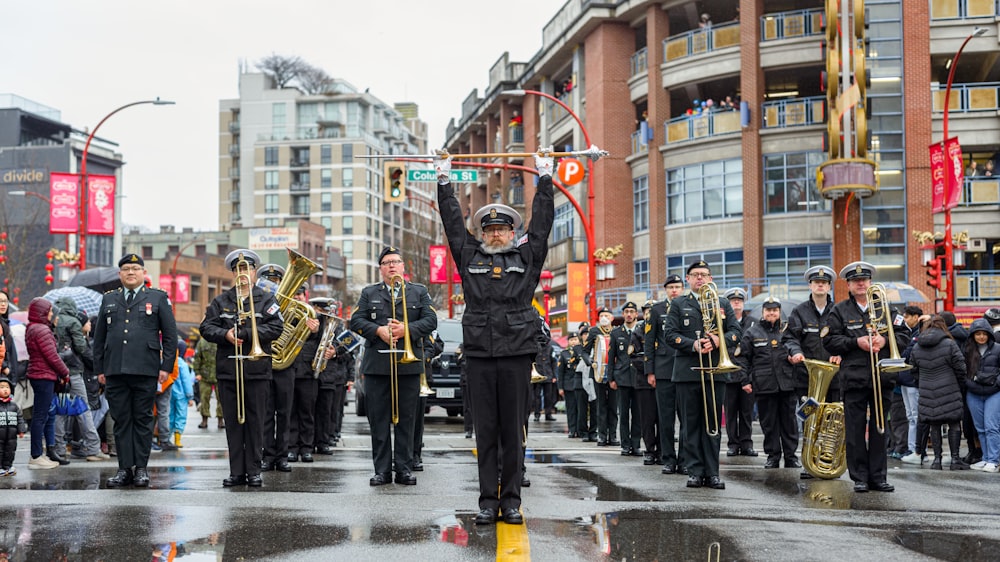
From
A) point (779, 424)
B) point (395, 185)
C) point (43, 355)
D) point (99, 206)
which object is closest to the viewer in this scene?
point (43, 355)

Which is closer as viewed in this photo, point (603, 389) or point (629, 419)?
point (629, 419)

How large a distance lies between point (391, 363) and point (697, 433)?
9.73ft

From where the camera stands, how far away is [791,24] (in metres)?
43.7

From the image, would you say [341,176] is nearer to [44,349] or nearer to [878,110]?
[878,110]

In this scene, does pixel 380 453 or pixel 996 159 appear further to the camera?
pixel 996 159

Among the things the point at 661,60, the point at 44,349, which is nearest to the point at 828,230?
the point at 661,60

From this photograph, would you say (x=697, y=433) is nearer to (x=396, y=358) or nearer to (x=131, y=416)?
(x=396, y=358)

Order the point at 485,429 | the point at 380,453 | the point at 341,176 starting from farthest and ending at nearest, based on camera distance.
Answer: the point at 341,176, the point at 380,453, the point at 485,429

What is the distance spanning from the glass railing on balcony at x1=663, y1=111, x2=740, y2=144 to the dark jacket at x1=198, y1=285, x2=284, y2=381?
35.9m

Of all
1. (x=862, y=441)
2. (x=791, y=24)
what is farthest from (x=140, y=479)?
(x=791, y=24)

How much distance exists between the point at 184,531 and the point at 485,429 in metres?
2.17

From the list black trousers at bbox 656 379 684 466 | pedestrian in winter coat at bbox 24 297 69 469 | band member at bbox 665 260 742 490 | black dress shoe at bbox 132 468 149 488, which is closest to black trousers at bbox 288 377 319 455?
pedestrian in winter coat at bbox 24 297 69 469

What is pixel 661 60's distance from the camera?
157ft

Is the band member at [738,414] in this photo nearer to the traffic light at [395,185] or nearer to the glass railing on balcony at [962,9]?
the traffic light at [395,185]
